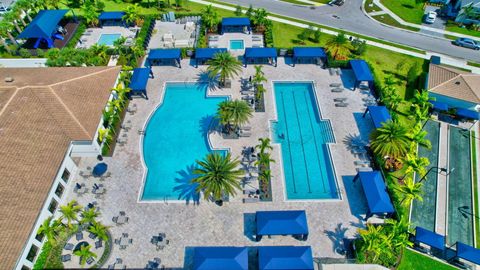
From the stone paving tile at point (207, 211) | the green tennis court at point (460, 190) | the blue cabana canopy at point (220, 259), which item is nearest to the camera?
the blue cabana canopy at point (220, 259)

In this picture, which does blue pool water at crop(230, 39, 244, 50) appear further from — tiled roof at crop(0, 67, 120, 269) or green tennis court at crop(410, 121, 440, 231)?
green tennis court at crop(410, 121, 440, 231)

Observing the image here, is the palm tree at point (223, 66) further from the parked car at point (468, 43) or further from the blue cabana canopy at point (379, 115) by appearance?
the parked car at point (468, 43)

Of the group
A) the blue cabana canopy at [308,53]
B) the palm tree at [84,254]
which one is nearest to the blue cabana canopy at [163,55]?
the blue cabana canopy at [308,53]

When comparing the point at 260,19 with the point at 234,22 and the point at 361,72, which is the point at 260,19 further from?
the point at 361,72

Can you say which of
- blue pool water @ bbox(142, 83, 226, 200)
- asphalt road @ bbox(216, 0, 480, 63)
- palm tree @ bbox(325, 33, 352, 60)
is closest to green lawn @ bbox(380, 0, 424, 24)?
asphalt road @ bbox(216, 0, 480, 63)

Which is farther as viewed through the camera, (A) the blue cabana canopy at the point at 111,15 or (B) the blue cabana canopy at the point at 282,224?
(A) the blue cabana canopy at the point at 111,15
